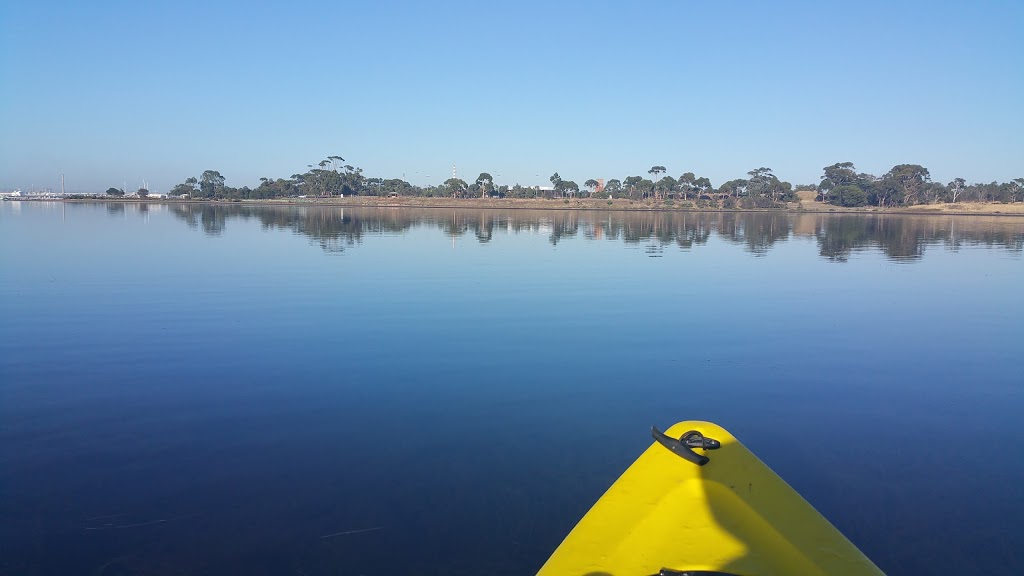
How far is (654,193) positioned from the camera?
142750 millimetres

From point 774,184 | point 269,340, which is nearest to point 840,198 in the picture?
point 774,184

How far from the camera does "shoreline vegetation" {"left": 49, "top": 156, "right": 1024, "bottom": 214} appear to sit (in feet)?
410

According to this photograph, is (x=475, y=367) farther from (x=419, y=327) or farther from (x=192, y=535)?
(x=192, y=535)

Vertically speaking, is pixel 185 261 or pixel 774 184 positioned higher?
pixel 774 184

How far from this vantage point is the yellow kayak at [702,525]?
3371 millimetres

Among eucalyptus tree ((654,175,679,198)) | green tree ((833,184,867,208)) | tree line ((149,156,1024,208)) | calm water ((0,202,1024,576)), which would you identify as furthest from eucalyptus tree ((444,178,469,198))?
calm water ((0,202,1024,576))

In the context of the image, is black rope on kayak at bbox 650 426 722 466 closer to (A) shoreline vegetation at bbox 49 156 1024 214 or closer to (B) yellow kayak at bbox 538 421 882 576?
(B) yellow kayak at bbox 538 421 882 576

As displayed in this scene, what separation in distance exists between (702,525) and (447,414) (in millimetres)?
3901

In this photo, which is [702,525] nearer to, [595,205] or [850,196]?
[595,205]

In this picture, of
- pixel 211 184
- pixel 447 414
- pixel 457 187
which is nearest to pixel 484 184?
pixel 457 187

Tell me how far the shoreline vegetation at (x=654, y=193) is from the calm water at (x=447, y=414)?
10292cm

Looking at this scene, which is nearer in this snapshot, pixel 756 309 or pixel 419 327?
pixel 419 327

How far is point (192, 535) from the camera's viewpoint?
4.67 meters

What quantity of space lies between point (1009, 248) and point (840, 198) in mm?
103921
